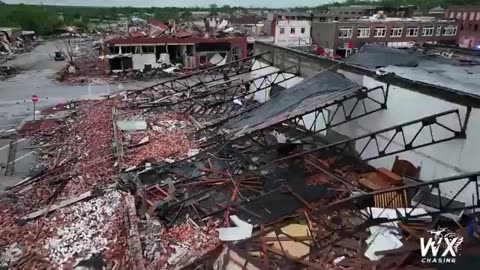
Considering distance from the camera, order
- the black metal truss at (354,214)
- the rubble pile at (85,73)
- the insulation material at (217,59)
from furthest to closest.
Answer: the insulation material at (217,59)
the rubble pile at (85,73)
the black metal truss at (354,214)

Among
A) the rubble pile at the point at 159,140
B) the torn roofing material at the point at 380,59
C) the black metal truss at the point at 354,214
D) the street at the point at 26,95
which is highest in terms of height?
the torn roofing material at the point at 380,59

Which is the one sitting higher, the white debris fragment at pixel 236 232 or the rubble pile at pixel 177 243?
the white debris fragment at pixel 236 232

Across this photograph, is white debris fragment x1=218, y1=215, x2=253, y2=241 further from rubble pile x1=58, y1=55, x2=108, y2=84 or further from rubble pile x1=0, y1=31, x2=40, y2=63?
rubble pile x1=0, y1=31, x2=40, y2=63

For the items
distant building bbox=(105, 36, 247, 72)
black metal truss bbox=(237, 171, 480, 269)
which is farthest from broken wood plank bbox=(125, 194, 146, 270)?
distant building bbox=(105, 36, 247, 72)

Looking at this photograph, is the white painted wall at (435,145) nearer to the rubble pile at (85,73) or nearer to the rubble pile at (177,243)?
the rubble pile at (177,243)

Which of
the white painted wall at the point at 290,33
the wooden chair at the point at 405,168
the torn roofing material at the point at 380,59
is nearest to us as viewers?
the wooden chair at the point at 405,168

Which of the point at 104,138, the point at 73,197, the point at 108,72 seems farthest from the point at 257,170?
the point at 108,72

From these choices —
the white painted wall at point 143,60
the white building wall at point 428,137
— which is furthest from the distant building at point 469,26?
the white building wall at point 428,137
